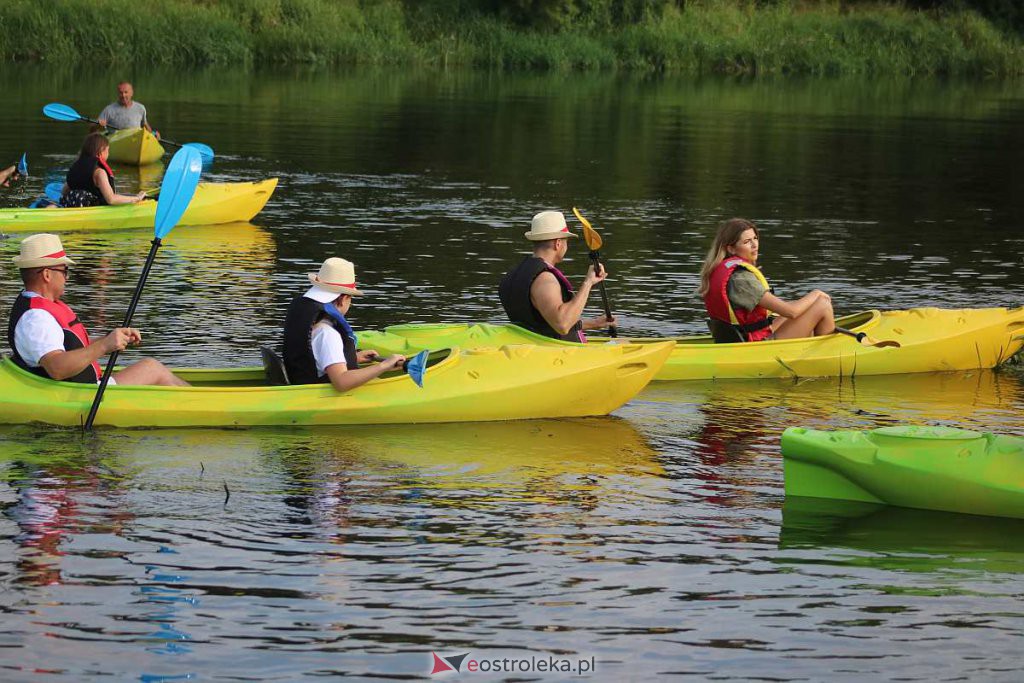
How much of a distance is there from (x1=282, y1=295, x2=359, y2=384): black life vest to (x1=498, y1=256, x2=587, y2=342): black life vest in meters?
1.24

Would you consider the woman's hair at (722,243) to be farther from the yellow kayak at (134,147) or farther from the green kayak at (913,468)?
the yellow kayak at (134,147)

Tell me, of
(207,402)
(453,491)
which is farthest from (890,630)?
(207,402)

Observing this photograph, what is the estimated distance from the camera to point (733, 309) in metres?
10.4

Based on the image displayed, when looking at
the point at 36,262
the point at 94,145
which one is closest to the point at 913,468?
the point at 36,262

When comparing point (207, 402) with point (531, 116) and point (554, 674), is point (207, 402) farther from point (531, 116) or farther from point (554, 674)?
point (531, 116)

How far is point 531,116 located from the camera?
31.0 m

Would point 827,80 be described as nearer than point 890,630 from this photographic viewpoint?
No

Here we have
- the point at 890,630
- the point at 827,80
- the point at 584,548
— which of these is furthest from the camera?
the point at 827,80

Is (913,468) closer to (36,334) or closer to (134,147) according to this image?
(36,334)

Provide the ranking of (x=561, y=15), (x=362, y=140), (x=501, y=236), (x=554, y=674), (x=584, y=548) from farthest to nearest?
(x=561, y=15) → (x=362, y=140) → (x=501, y=236) → (x=584, y=548) → (x=554, y=674)

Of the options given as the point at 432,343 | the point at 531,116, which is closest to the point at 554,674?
the point at 432,343

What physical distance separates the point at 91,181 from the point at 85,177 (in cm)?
7

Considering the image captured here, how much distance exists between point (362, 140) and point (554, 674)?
20.7 meters

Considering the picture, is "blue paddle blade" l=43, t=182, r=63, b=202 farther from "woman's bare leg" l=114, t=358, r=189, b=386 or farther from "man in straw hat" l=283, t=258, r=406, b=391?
"man in straw hat" l=283, t=258, r=406, b=391
